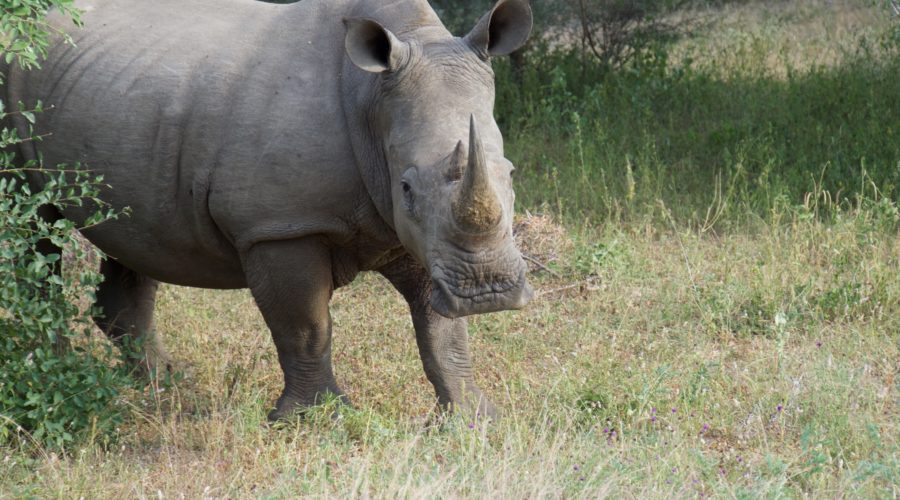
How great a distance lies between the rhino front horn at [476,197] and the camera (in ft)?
13.8

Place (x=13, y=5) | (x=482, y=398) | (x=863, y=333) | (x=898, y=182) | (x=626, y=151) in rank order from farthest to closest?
(x=626, y=151) < (x=898, y=182) < (x=863, y=333) < (x=482, y=398) < (x=13, y=5)

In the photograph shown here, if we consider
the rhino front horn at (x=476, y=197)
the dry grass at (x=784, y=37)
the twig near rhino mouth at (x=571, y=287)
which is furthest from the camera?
the dry grass at (x=784, y=37)

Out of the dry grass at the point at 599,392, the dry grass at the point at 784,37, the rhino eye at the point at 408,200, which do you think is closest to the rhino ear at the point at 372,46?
the rhino eye at the point at 408,200

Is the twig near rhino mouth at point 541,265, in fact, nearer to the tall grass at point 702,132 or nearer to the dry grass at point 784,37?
the tall grass at point 702,132

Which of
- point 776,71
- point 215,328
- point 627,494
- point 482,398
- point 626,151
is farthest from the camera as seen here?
point 776,71

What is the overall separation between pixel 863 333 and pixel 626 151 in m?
3.56

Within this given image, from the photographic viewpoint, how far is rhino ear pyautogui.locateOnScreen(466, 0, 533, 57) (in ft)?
16.0

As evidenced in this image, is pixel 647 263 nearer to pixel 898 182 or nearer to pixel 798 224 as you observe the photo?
pixel 798 224

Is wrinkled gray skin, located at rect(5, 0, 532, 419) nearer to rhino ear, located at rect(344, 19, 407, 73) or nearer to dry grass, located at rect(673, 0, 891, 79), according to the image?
rhino ear, located at rect(344, 19, 407, 73)

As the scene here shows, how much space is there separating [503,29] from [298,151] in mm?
960

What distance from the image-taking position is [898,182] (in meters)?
8.43

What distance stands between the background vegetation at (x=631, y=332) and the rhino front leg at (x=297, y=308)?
0.19 meters

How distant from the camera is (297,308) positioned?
522 cm

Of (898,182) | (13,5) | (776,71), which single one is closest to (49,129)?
(13,5)
